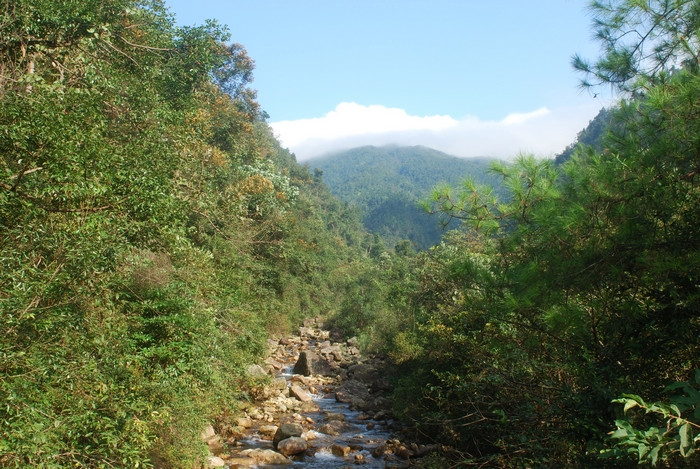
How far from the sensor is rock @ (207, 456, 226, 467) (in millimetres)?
9312

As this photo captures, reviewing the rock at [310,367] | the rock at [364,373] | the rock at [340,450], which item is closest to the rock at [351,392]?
the rock at [364,373]

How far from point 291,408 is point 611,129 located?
40.9 feet

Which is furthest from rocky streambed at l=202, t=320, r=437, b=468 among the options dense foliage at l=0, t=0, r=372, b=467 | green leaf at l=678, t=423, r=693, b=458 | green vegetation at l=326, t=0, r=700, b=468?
green leaf at l=678, t=423, r=693, b=458

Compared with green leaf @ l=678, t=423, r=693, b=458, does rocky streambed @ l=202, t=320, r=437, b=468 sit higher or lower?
lower

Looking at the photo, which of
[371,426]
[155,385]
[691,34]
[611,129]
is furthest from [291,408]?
[691,34]

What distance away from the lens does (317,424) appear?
1355 centimetres

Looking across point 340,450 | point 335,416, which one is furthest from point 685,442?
point 335,416

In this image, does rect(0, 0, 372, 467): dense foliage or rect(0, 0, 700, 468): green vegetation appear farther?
rect(0, 0, 372, 467): dense foliage

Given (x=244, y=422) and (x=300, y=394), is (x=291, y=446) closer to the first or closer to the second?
(x=244, y=422)

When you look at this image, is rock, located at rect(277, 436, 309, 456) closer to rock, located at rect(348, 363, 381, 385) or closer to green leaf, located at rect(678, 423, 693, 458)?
rock, located at rect(348, 363, 381, 385)

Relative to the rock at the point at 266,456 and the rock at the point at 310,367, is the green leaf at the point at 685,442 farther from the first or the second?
the rock at the point at 310,367

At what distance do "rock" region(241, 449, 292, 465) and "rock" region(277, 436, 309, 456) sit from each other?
0.74 feet

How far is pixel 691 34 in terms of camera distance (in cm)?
478

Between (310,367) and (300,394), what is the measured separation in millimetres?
4070
